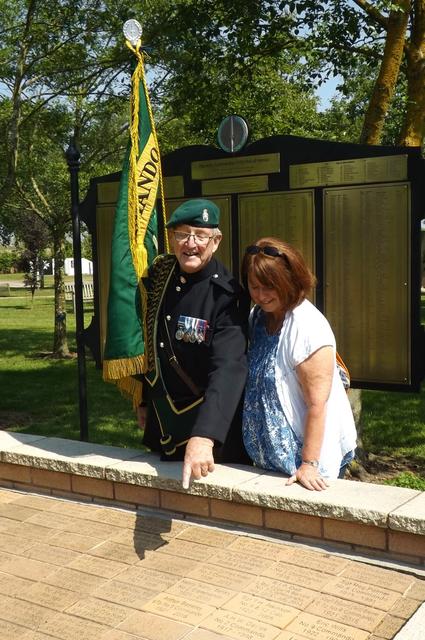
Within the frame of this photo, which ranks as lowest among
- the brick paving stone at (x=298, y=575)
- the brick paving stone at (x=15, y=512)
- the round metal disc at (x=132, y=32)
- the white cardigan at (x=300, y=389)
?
the brick paving stone at (x=15, y=512)

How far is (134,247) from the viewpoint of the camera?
4.17 meters

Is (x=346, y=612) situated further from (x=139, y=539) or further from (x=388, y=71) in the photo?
(x=388, y=71)

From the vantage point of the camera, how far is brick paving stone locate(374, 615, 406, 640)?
2576 millimetres

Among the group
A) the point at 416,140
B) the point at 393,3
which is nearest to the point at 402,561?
→ the point at 416,140

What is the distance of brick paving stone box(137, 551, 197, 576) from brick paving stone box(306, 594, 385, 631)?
611 millimetres

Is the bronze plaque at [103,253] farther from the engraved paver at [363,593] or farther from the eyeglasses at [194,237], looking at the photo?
the engraved paver at [363,593]

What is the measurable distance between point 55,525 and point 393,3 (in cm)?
470

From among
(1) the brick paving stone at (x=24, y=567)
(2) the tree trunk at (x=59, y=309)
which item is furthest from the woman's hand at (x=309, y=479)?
(2) the tree trunk at (x=59, y=309)

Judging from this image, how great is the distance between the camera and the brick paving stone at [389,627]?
2576 mm

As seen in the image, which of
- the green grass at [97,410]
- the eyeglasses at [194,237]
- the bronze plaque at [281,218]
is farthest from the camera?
the green grass at [97,410]

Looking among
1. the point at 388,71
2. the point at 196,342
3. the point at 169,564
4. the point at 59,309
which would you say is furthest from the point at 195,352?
the point at 59,309

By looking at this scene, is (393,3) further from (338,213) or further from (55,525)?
(55,525)

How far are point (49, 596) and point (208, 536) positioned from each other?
0.81m

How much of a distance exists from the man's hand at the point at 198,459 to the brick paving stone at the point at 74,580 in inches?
22.4
